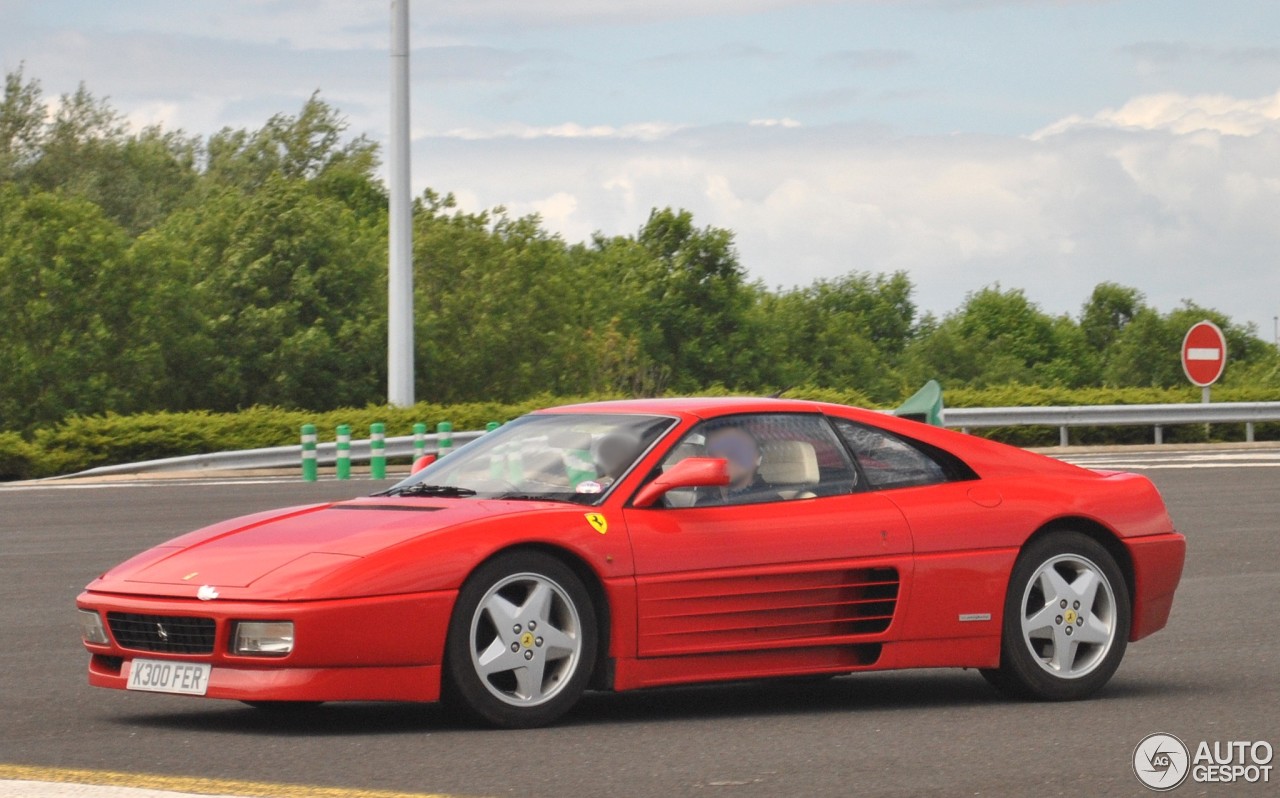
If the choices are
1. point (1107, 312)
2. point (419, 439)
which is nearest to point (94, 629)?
point (419, 439)

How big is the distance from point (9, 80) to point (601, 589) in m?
73.3

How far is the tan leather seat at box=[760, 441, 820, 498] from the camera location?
776 cm

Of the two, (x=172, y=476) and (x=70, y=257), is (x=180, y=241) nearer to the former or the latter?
(x=70, y=257)

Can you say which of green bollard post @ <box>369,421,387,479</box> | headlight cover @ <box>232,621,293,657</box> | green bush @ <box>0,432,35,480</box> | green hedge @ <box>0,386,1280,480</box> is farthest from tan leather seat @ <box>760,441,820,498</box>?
green bush @ <box>0,432,35,480</box>

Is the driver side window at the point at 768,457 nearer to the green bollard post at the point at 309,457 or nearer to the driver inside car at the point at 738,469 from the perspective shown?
the driver inside car at the point at 738,469

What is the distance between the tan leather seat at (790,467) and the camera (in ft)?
25.5

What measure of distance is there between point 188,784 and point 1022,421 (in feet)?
85.7

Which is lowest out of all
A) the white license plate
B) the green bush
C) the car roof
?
the green bush

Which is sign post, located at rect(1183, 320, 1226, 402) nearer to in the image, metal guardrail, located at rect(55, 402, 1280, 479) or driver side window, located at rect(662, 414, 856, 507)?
metal guardrail, located at rect(55, 402, 1280, 479)

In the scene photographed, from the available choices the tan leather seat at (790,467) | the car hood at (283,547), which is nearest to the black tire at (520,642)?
the car hood at (283,547)

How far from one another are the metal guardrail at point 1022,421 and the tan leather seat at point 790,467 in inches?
807

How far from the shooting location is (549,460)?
766 centimetres

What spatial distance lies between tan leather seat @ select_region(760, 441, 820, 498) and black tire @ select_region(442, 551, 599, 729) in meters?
1.03

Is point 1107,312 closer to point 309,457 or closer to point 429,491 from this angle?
point 309,457
